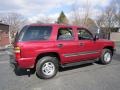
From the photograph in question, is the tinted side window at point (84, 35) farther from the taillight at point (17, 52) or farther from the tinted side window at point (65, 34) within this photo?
the taillight at point (17, 52)

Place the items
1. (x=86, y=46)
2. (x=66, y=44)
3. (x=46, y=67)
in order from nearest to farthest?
1. (x=46, y=67)
2. (x=66, y=44)
3. (x=86, y=46)

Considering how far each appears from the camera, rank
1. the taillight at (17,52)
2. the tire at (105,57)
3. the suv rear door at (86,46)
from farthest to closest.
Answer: the tire at (105,57) → the suv rear door at (86,46) → the taillight at (17,52)

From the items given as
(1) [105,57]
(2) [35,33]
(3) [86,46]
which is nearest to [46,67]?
(2) [35,33]

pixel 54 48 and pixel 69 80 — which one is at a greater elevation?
pixel 54 48

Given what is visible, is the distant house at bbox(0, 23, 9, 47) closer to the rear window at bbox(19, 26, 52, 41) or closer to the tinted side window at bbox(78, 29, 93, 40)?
the tinted side window at bbox(78, 29, 93, 40)

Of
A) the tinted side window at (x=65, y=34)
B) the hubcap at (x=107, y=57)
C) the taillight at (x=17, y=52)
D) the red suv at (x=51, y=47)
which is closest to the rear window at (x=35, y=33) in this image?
the red suv at (x=51, y=47)

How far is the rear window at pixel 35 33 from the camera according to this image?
659 centimetres

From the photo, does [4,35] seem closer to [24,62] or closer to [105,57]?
[105,57]

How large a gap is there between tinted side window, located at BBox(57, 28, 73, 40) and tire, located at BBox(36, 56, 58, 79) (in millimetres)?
845

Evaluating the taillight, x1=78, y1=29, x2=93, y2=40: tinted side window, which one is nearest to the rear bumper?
the taillight

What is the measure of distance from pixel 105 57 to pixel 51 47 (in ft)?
11.0

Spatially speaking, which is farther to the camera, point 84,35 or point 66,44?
point 84,35

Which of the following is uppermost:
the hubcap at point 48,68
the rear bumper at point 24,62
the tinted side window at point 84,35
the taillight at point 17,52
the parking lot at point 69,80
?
the tinted side window at point 84,35

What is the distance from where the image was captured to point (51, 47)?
22.7 ft
